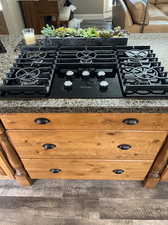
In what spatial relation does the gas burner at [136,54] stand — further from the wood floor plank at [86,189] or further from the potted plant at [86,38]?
the wood floor plank at [86,189]

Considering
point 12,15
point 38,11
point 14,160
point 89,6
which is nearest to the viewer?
point 14,160

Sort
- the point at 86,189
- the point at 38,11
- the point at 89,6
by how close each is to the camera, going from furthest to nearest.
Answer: the point at 89,6, the point at 38,11, the point at 86,189

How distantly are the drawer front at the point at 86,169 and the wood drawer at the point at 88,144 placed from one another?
7cm

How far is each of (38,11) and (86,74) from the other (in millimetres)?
3092

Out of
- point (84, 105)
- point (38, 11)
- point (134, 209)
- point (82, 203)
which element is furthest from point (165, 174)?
point (38, 11)

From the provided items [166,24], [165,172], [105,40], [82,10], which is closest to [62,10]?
[82,10]

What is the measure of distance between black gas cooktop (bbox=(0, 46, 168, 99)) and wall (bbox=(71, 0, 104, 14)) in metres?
4.99

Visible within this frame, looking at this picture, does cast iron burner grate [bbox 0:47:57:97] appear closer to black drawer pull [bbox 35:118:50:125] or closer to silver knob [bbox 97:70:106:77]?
black drawer pull [bbox 35:118:50:125]

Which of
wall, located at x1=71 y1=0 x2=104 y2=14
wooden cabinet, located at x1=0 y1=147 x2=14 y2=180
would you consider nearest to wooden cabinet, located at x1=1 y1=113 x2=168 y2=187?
wooden cabinet, located at x1=0 y1=147 x2=14 y2=180

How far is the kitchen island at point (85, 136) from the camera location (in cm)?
83

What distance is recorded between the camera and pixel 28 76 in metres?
0.93

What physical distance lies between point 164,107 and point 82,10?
18.5ft

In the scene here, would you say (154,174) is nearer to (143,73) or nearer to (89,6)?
(143,73)

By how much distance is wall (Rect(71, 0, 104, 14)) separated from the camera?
204 inches
